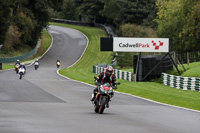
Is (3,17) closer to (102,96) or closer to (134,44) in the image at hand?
(134,44)

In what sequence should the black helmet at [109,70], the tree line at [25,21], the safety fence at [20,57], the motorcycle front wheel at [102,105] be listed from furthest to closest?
1. the tree line at [25,21]
2. the safety fence at [20,57]
3. the black helmet at [109,70]
4. the motorcycle front wheel at [102,105]

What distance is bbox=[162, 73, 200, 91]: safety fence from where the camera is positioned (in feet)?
101

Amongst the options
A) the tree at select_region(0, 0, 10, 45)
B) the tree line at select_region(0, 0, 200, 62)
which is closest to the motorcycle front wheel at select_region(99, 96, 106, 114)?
the tree line at select_region(0, 0, 200, 62)

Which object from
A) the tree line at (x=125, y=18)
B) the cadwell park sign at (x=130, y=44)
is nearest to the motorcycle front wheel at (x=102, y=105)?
the cadwell park sign at (x=130, y=44)

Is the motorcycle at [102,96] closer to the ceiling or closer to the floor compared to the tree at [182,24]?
closer to the floor

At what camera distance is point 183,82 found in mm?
32375

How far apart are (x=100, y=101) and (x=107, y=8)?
80.1 meters

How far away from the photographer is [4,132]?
9570 mm

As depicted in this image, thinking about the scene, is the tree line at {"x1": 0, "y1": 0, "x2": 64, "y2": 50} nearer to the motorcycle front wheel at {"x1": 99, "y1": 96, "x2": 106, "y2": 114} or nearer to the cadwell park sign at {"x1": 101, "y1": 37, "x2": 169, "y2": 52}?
the cadwell park sign at {"x1": 101, "y1": 37, "x2": 169, "y2": 52}

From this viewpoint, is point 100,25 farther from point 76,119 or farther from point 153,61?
point 76,119

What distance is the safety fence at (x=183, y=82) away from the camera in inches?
1213

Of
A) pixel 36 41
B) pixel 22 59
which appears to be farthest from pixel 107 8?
pixel 22 59

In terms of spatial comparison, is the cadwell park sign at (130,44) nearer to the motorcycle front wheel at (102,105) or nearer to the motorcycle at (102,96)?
the motorcycle at (102,96)

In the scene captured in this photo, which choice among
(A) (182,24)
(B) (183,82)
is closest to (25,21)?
(A) (182,24)
